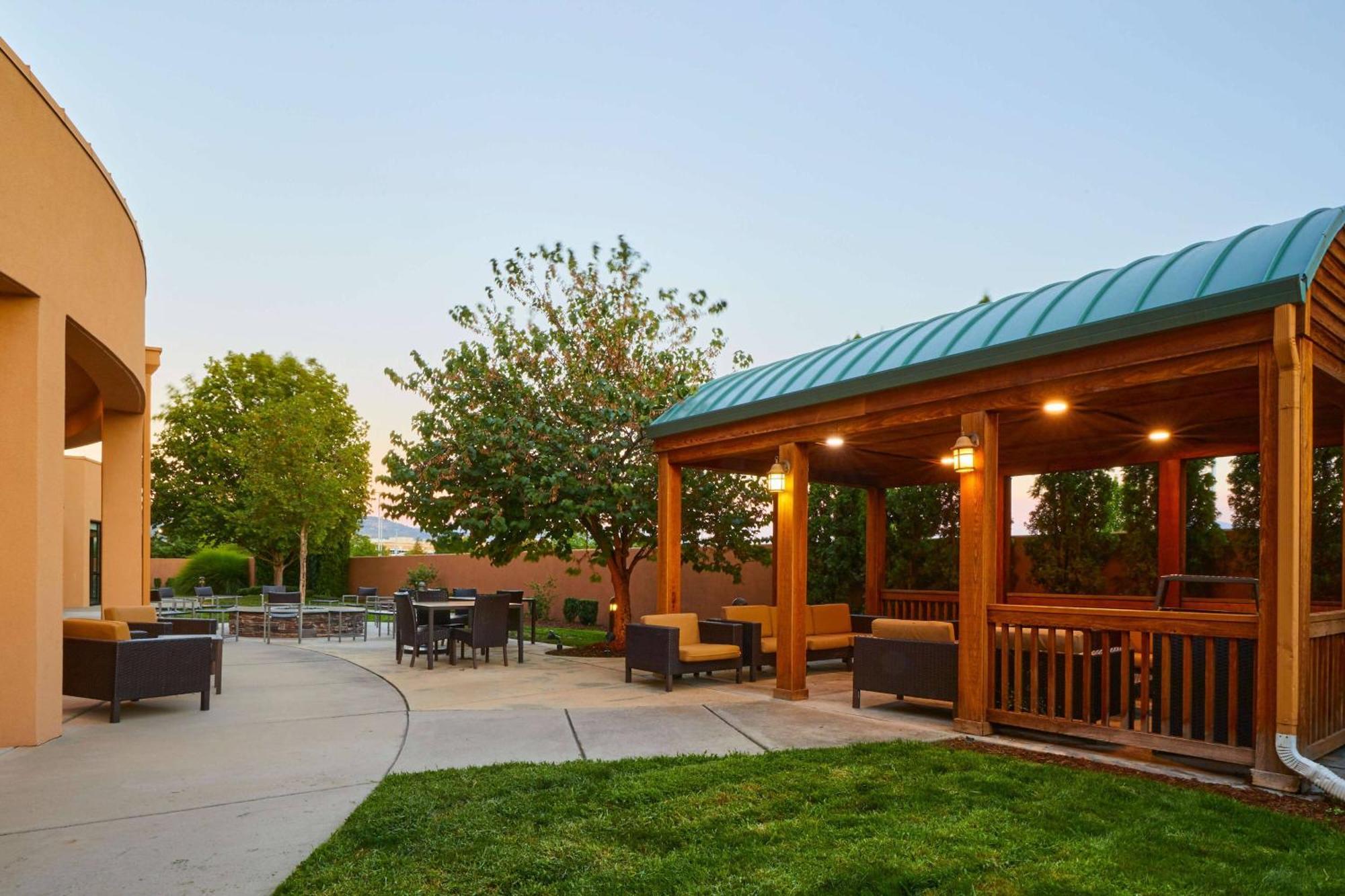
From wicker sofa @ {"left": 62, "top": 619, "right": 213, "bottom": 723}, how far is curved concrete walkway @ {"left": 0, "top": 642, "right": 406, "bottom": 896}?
238mm

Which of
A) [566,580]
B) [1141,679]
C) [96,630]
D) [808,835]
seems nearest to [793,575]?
[1141,679]

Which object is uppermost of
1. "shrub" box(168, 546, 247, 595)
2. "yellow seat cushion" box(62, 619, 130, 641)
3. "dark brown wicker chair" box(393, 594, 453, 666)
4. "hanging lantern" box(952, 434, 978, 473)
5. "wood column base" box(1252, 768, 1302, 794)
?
"hanging lantern" box(952, 434, 978, 473)

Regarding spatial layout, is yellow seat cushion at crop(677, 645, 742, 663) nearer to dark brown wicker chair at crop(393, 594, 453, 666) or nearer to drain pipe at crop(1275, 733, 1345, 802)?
dark brown wicker chair at crop(393, 594, 453, 666)

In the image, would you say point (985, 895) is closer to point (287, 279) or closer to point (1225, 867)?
point (1225, 867)

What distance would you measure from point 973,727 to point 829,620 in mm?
4175

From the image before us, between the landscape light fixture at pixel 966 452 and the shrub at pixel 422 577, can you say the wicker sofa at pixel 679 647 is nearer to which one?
the landscape light fixture at pixel 966 452

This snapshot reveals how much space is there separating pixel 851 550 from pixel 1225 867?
10.2m

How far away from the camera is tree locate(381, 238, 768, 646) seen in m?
11.4

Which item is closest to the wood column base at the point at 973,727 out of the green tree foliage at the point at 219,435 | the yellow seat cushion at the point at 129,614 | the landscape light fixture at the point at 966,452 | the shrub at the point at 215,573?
the landscape light fixture at the point at 966,452

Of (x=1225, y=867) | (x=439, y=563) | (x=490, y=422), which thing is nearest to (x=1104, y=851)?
(x=1225, y=867)

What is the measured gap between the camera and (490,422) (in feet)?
37.7

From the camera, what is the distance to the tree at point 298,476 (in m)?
21.1

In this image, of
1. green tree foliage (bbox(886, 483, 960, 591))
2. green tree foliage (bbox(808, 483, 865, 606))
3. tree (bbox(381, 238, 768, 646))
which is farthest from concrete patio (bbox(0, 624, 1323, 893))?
green tree foliage (bbox(808, 483, 865, 606))

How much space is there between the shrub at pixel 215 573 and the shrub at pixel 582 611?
12.9 metres
